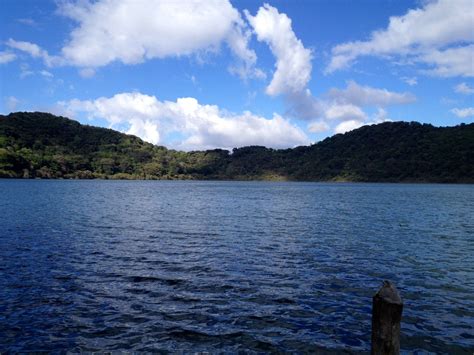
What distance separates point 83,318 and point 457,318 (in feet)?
55.3

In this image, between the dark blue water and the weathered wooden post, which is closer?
the weathered wooden post

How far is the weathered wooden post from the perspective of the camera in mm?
8250

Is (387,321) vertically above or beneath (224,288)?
above

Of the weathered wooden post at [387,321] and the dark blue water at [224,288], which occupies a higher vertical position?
the weathered wooden post at [387,321]

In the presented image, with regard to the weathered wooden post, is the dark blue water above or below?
below

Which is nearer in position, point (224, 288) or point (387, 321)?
point (387, 321)

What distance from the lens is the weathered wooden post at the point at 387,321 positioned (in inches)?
325

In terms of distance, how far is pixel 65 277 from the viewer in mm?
22969

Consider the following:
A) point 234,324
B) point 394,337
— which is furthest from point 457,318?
point 394,337

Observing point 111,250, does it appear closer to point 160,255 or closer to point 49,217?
point 160,255

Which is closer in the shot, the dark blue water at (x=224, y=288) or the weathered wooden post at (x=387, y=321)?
the weathered wooden post at (x=387, y=321)

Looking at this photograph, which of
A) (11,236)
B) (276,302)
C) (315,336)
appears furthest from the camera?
(11,236)

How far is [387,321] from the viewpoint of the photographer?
8359 mm

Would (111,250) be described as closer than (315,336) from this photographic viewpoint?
No
